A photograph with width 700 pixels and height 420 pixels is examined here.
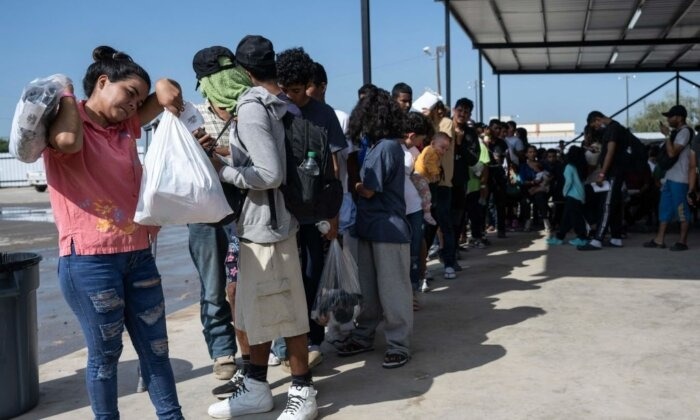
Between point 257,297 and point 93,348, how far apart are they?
0.92 metres

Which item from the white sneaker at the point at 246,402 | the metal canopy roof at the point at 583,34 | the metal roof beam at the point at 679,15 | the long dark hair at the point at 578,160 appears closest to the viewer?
the white sneaker at the point at 246,402

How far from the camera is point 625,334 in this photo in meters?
5.18

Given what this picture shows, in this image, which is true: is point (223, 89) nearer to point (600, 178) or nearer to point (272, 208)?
point (272, 208)

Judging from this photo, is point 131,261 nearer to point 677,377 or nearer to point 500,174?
point 677,377

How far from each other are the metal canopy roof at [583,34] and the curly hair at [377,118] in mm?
6324

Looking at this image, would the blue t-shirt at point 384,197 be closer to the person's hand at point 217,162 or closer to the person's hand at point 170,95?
the person's hand at point 217,162

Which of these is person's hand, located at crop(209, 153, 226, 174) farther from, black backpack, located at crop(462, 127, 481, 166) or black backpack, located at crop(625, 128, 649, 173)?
black backpack, located at crop(625, 128, 649, 173)

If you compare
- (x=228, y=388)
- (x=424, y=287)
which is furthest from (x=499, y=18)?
(x=228, y=388)

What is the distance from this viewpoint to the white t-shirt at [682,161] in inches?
352

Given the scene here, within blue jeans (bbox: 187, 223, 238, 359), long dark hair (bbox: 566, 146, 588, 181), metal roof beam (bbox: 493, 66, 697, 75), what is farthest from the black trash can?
metal roof beam (bbox: 493, 66, 697, 75)

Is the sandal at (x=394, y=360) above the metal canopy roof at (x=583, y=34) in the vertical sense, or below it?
below

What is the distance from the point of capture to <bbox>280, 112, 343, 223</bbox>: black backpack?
3.66m

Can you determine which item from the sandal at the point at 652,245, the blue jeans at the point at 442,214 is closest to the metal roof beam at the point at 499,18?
the sandal at the point at 652,245

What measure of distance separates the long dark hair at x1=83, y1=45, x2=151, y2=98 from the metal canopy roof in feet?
26.7
